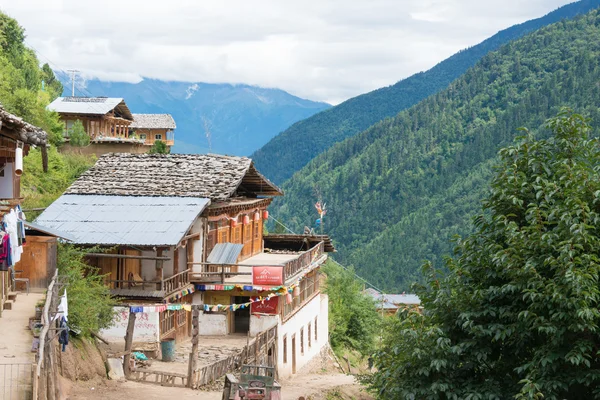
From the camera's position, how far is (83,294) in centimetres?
2612

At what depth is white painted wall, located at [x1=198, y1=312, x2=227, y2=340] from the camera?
33781mm

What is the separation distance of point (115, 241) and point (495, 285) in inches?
654

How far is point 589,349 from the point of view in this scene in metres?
15.1

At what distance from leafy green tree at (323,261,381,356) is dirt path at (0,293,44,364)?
94.0 feet

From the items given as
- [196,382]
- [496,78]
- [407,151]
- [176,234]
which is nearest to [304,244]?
[176,234]

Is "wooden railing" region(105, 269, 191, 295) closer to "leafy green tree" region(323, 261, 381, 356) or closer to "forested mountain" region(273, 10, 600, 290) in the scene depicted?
"leafy green tree" region(323, 261, 381, 356)

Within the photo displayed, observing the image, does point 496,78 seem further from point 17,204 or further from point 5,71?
point 17,204

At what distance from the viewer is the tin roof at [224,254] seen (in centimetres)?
3291

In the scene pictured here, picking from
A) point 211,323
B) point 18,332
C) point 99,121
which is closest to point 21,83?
point 99,121

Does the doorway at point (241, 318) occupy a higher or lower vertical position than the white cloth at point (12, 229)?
lower

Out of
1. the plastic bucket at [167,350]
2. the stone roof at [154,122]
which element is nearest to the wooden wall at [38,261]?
the plastic bucket at [167,350]

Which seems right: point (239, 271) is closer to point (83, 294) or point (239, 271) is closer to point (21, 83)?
point (83, 294)

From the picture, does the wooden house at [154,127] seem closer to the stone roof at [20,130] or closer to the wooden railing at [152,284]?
the wooden railing at [152,284]

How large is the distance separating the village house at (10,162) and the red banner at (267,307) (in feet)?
32.7
